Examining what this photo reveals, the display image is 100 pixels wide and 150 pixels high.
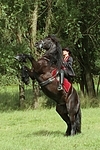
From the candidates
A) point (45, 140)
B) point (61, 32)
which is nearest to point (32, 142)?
point (45, 140)

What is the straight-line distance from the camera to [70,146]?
9141 mm

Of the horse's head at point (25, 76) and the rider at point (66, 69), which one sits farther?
the rider at point (66, 69)

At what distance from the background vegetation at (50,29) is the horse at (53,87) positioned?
31.2 ft

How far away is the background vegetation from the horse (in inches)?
375

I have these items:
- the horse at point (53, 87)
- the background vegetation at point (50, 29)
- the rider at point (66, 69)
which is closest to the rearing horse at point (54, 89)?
the horse at point (53, 87)

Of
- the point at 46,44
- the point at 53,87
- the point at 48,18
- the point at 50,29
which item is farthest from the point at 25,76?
the point at 50,29

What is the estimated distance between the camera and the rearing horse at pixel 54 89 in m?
10.7

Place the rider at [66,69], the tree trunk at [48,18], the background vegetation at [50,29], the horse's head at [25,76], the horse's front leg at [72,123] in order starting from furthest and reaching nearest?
the tree trunk at [48,18], the background vegetation at [50,29], the horse's front leg at [72,123], the rider at [66,69], the horse's head at [25,76]

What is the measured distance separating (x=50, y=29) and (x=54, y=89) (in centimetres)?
1196

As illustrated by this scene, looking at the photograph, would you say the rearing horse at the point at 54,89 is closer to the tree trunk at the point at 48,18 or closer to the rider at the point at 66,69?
the rider at the point at 66,69

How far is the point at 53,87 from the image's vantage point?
35.3 ft

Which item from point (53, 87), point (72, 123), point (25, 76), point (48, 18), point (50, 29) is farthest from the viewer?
point (50, 29)

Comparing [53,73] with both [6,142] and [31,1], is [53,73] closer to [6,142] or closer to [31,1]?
[6,142]

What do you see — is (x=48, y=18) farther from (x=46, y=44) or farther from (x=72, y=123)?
(x=72, y=123)
